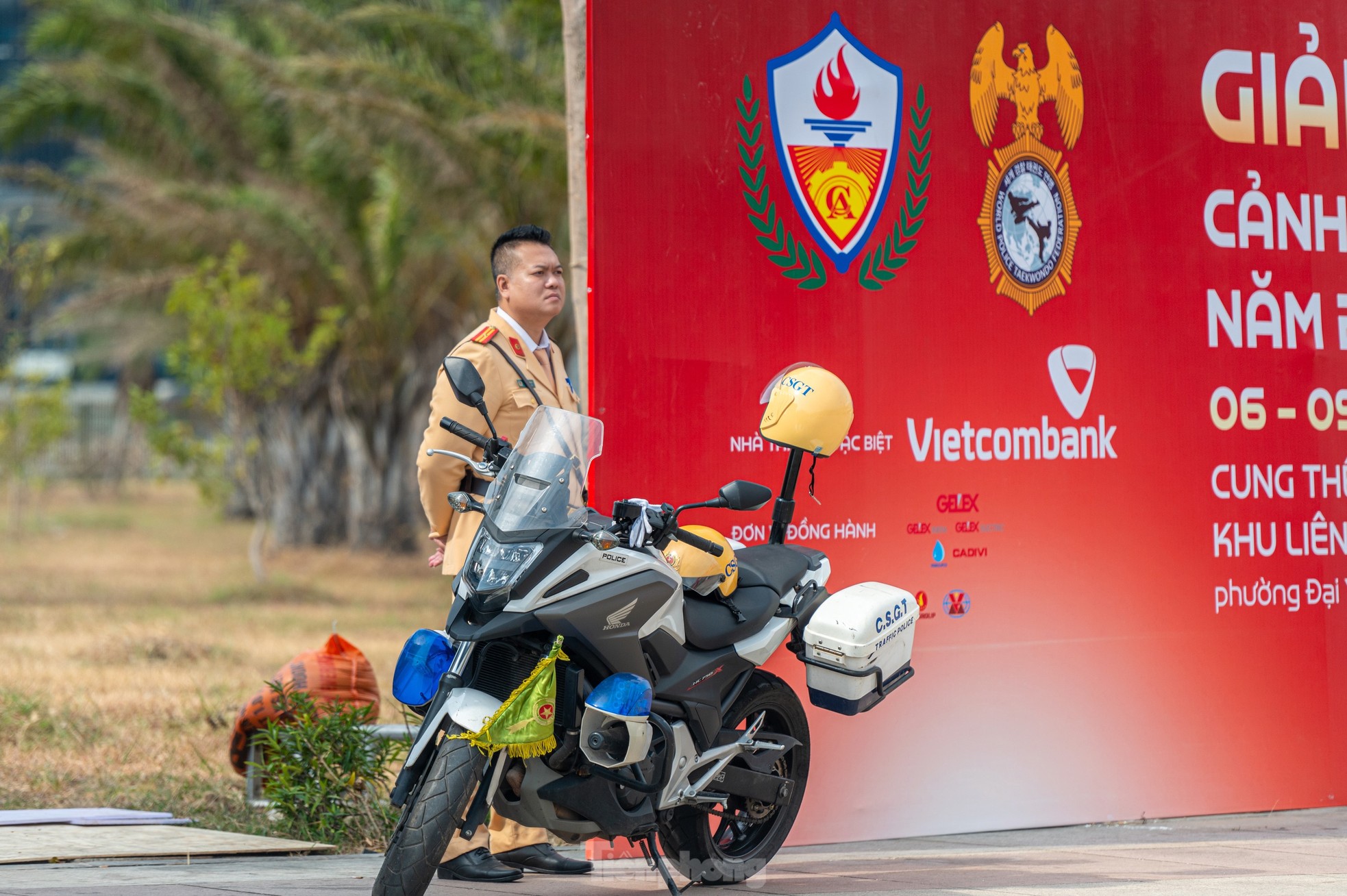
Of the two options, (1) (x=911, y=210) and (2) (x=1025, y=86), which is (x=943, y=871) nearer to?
(1) (x=911, y=210)

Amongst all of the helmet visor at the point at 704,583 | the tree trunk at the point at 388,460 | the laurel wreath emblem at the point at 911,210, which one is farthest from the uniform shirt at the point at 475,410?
the tree trunk at the point at 388,460

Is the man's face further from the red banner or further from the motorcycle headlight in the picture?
the motorcycle headlight

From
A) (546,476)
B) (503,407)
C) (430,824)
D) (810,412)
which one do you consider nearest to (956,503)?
(810,412)

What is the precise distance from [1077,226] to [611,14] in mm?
2152

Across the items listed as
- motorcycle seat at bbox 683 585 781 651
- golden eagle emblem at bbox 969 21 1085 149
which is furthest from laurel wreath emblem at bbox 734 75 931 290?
motorcycle seat at bbox 683 585 781 651

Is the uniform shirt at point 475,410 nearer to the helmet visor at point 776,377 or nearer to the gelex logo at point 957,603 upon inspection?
the helmet visor at point 776,377

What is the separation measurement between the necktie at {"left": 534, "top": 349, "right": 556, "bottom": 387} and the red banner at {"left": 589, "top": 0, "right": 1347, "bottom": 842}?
0.79 ft

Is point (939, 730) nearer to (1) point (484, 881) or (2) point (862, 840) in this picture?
(2) point (862, 840)

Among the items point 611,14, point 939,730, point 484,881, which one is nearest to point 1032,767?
point 939,730

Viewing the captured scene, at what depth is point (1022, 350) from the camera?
6.93 m

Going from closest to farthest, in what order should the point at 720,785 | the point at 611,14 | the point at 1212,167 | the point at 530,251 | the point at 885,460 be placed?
the point at 720,785, the point at 530,251, the point at 611,14, the point at 885,460, the point at 1212,167

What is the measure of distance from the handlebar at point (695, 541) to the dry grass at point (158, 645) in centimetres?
247

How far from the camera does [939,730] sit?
22.1ft

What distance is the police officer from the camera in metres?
5.60
